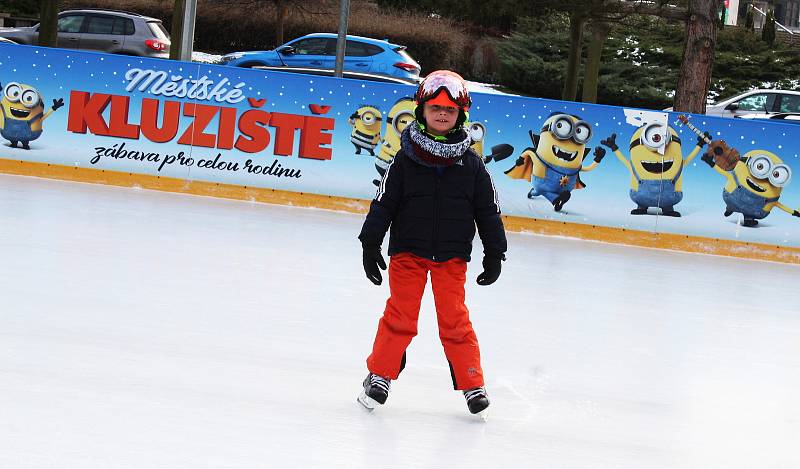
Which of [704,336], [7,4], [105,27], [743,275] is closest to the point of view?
[704,336]

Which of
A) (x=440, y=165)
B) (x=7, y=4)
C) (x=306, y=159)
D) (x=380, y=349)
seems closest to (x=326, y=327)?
(x=380, y=349)

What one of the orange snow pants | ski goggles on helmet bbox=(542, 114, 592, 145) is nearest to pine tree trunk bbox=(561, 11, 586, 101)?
ski goggles on helmet bbox=(542, 114, 592, 145)

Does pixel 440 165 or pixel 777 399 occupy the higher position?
pixel 440 165

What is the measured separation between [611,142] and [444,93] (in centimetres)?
743

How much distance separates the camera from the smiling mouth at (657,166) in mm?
11461

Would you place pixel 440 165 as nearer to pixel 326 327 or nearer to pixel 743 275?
pixel 326 327

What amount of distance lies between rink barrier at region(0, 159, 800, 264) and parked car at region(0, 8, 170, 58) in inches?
475

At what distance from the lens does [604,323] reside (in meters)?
7.09

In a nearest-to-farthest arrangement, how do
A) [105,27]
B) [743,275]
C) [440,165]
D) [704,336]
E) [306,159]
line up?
[440,165]
[704,336]
[743,275]
[306,159]
[105,27]

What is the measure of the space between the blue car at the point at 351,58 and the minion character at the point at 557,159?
451 inches

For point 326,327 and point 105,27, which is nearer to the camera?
point 326,327

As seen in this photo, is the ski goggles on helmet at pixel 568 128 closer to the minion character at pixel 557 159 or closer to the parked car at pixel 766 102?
the minion character at pixel 557 159

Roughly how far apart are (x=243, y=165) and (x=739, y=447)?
7.85 metres

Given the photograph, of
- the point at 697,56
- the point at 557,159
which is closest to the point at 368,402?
the point at 557,159
